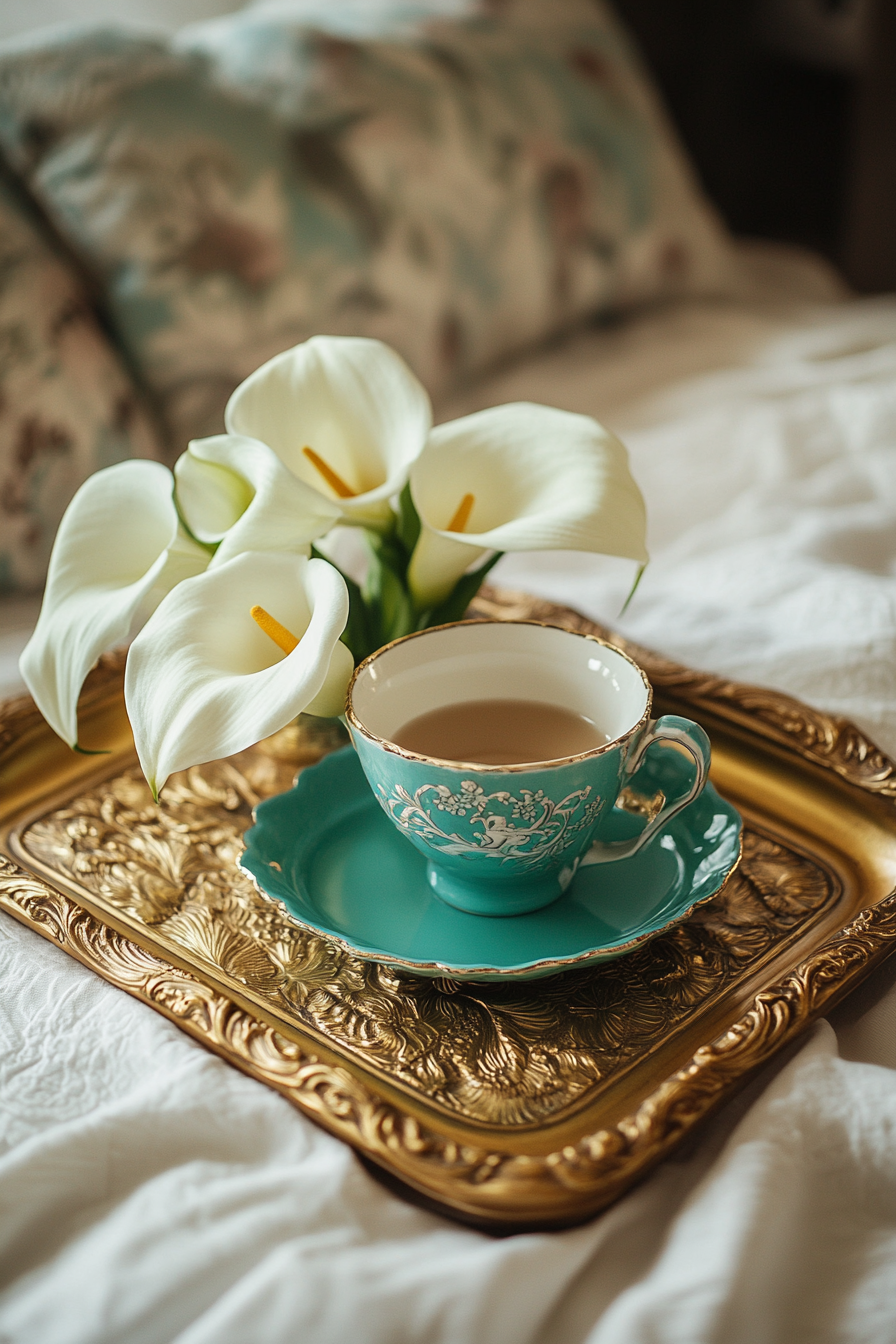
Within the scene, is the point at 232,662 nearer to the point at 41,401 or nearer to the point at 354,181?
the point at 41,401

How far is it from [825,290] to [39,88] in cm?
72

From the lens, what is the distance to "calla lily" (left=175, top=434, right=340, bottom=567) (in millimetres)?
359

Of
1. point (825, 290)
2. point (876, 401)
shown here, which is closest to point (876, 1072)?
point (876, 401)

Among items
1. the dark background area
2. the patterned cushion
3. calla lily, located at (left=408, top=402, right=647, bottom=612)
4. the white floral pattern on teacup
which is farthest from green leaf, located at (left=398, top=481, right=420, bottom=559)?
the dark background area

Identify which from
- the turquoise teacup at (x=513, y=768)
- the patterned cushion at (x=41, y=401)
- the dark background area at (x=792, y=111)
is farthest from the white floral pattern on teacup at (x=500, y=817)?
the dark background area at (x=792, y=111)

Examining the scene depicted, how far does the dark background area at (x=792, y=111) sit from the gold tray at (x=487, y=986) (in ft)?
2.92

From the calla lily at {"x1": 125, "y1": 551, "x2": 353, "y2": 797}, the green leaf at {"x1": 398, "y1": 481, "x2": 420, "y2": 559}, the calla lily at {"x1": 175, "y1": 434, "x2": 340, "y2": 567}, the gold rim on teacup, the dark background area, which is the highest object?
the calla lily at {"x1": 175, "y1": 434, "x2": 340, "y2": 567}

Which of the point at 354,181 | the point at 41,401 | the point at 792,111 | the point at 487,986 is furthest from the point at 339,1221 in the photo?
the point at 792,111

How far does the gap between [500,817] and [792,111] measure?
133cm

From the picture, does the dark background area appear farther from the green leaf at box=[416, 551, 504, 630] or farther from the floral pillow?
the green leaf at box=[416, 551, 504, 630]

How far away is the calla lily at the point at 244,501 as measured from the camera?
359 mm

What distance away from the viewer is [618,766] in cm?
35

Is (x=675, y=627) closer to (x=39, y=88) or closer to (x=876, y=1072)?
(x=876, y=1072)

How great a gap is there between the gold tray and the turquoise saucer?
12 millimetres
